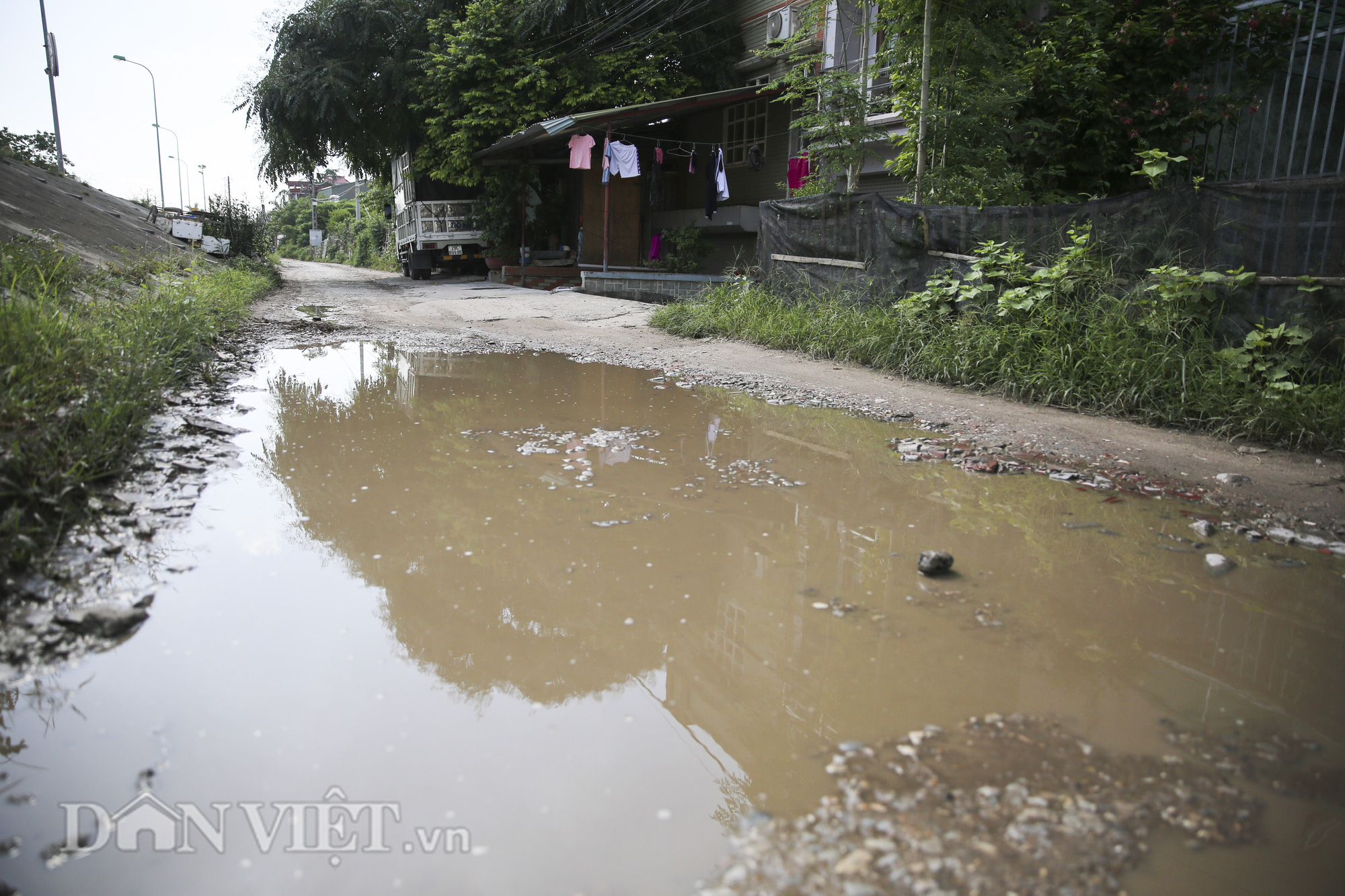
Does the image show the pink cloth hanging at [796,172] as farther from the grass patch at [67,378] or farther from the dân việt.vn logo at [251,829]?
the dân việt.vn logo at [251,829]

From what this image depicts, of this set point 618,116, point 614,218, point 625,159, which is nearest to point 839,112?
point 618,116

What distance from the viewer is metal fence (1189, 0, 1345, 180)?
6.75 metres

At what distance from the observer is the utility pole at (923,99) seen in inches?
271

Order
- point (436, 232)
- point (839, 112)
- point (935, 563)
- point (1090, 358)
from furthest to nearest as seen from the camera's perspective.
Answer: point (436, 232) < point (839, 112) < point (1090, 358) < point (935, 563)

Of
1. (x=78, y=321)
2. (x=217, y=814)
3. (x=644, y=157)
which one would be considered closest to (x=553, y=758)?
(x=217, y=814)

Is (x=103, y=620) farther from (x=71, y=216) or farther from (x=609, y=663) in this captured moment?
(x=71, y=216)

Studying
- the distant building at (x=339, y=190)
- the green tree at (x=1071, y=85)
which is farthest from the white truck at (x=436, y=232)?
the distant building at (x=339, y=190)

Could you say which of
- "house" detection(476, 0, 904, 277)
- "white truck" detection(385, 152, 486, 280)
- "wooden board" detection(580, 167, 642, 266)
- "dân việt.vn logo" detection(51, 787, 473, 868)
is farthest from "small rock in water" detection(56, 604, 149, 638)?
"white truck" detection(385, 152, 486, 280)

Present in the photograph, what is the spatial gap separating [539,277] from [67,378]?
42.0 feet

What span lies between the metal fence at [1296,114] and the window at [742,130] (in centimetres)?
898

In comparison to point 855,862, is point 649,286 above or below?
above

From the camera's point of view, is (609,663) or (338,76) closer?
(609,663)

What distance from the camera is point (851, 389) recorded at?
600 centimetres

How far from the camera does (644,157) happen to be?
52.3 feet
